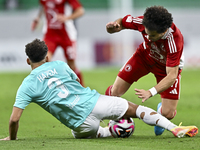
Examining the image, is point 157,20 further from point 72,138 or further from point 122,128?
point 72,138

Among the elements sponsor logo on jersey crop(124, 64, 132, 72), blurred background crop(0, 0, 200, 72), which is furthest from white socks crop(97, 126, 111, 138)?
blurred background crop(0, 0, 200, 72)

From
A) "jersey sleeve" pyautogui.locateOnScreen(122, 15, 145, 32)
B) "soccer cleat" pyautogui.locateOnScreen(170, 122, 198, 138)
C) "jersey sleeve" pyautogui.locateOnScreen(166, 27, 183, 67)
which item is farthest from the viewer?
"jersey sleeve" pyautogui.locateOnScreen(122, 15, 145, 32)

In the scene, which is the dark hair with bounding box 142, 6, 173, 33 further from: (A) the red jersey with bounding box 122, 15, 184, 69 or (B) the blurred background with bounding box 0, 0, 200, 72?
(B) the blurred background with bounding box 0, 0, 200, 72

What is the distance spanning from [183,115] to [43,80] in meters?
3.33

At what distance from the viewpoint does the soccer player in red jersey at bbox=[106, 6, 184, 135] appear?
4.66 m

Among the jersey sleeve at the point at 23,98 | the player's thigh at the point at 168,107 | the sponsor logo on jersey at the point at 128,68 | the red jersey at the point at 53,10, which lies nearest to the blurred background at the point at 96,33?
the red jersey at the point at 53,10

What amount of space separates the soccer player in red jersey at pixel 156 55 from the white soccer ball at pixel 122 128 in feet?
1.41

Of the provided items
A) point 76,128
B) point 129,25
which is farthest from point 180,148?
point 129,25

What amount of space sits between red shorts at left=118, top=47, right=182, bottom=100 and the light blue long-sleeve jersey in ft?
4.38

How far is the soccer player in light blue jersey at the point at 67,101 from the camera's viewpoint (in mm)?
4473

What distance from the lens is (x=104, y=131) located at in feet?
16.5

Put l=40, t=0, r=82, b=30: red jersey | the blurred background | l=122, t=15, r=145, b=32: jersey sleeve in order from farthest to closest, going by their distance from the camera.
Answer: the blurred background → l=40, t=0, r=82, b=30: red jersey → l=122, t=15, r=145, b=32: jersey sleeve

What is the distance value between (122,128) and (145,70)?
126 centimetres

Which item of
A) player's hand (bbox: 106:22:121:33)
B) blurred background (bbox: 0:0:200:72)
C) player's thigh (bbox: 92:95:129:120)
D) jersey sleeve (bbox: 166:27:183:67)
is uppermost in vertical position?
player's hand (bbox: 106:22:121:33)
